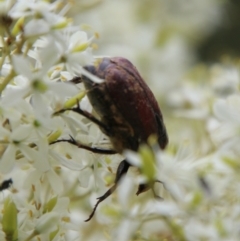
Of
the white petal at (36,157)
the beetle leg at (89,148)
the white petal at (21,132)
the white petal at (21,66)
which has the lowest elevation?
the beetle leg at (89,148)

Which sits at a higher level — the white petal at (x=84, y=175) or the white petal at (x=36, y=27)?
the white petal at (x=36, y=27)

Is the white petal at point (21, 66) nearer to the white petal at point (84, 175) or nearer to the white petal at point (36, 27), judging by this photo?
the white petal at point (36, 27)

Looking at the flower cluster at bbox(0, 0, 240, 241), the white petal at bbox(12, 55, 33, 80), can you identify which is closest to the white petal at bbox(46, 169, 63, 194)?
A: the flower cluster at bbox(0, 0, 240, 241)

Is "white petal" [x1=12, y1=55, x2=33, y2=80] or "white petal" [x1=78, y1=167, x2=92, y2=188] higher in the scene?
"white petal" [x1=12, y1=55, x2=33, y2=80]

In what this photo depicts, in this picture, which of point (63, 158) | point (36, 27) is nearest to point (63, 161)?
point (63, 158)

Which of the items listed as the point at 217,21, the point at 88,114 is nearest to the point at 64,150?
the point at 88,114

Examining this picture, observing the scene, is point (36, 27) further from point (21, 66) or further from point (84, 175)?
point (84, 175)

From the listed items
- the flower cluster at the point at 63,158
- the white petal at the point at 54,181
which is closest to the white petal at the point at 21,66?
the flower cluster at the point at 63,158

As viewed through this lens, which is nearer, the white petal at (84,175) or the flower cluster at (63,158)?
the flower cluster at (63,158)

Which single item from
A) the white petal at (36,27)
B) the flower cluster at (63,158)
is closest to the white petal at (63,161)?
the flower cluster at (63,158)

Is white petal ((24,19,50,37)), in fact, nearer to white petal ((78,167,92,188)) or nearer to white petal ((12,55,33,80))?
white petal ((12,55,33,80))

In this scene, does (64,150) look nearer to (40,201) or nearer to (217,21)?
(40,201)
